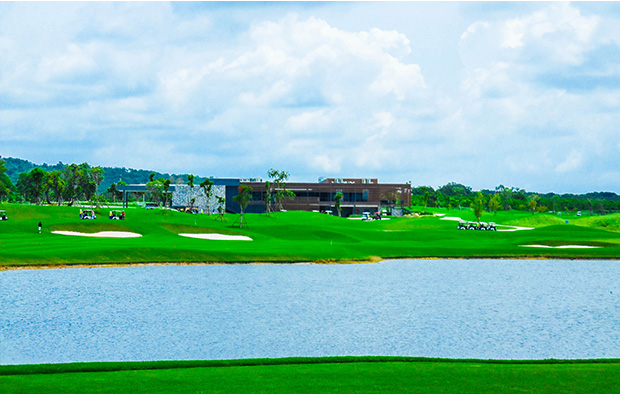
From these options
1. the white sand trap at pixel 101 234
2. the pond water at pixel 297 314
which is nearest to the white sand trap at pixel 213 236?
the white sand trap at pixel 101 234

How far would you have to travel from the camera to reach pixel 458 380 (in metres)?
16.4

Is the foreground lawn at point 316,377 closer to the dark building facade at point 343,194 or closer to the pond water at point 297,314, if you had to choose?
the pond water at point 297,314

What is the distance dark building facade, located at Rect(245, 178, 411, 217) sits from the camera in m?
157

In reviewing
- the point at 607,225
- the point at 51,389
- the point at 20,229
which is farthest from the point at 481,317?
the point at 607,225

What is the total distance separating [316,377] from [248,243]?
2038 inches

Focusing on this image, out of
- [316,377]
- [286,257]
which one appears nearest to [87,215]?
[286,257]

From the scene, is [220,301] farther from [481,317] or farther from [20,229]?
[20,229]

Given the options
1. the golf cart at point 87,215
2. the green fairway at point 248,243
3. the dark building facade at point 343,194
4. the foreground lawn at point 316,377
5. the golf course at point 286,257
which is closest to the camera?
→ the foreground lawn at point 316,377

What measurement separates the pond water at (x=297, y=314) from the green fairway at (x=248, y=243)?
12.4 feet

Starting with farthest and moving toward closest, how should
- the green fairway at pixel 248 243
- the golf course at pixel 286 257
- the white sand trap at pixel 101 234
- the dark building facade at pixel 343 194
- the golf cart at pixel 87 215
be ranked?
the dark building facade at pixel 343 194, the golf cart at pixel 87 215, the white sand trap at pixel 101 234, the green fairway at pixel 248 243, the golf course at pixel 286 257

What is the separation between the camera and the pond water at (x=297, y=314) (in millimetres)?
24359

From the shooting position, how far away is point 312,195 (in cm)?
16125

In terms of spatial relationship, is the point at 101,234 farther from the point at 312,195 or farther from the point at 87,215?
the point at 312,195

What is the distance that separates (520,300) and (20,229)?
51.6m
